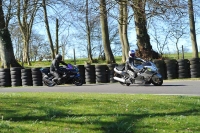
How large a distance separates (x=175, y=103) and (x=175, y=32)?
33.3 m

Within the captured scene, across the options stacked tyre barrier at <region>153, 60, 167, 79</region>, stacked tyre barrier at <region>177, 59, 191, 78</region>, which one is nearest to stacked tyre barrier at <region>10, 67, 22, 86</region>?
stacked tyre barrier at <region>153, 60, 167, 79</region>

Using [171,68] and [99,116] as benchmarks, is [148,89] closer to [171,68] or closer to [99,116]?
[171,68]

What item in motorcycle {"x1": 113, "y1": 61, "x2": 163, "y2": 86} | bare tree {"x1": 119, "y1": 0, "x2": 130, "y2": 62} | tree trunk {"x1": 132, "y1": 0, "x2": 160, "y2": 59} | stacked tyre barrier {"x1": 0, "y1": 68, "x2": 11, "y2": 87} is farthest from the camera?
bare tree {"x1": 119, "y1": 0, "x2": 130, "y2": 62}

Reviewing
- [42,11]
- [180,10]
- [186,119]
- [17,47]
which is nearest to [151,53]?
[180,10]

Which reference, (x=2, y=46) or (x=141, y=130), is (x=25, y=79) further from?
(x=141, y=130)

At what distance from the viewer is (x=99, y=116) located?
720cm

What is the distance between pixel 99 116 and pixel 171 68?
14.4 metres

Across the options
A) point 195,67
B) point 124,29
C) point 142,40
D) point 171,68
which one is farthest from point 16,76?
point 124,29

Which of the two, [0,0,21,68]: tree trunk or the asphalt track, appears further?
[0,0,21,68]: tree trunk

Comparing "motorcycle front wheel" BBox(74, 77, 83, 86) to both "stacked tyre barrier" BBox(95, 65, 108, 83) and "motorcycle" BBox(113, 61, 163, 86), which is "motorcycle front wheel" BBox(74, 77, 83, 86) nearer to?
"stacked tyre barrier" BBox(95, 65, 108, 83)

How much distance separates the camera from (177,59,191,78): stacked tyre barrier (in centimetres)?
2086

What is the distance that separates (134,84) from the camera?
18.4 metres

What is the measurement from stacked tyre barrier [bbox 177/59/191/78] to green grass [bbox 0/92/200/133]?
11.9m

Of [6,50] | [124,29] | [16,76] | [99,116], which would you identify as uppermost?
[124,29]
